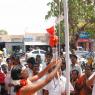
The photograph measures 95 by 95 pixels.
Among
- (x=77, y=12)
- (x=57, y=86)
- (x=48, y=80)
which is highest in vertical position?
(x=77, y=12)

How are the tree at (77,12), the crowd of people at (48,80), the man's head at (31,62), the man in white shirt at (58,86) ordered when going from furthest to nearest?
the tree at (77,12) < the man's head at (31,62) < the man in white shirt at (58,86) < the crowd of people at (48,80)

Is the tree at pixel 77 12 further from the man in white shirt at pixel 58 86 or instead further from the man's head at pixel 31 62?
the man in white shirt at pixel 58 86

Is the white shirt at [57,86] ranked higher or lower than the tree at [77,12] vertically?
lower

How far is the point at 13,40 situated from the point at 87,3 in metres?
45.9

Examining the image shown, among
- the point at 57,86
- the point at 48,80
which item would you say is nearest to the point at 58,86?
the point at 57,86

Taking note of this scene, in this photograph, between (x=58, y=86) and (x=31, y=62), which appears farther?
(x=31, y=62)

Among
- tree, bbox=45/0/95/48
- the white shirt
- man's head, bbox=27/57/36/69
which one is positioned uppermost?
tree, bbox=45/0/95/48

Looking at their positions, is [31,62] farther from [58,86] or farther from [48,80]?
[48,80]

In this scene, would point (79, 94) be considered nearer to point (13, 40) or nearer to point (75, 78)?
point (75, 78)

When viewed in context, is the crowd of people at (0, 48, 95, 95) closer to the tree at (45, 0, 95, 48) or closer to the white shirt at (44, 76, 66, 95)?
the white shirt at (44, 76, 66, 95)

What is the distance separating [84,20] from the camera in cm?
2183

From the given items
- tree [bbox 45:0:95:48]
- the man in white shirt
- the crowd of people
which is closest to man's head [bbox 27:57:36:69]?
the crowd of people

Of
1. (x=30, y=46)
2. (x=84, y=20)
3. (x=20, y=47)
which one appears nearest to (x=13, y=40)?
(x=20, y=47)

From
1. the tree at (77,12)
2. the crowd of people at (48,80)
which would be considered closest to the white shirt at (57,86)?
the crowd of people at (48,80)
